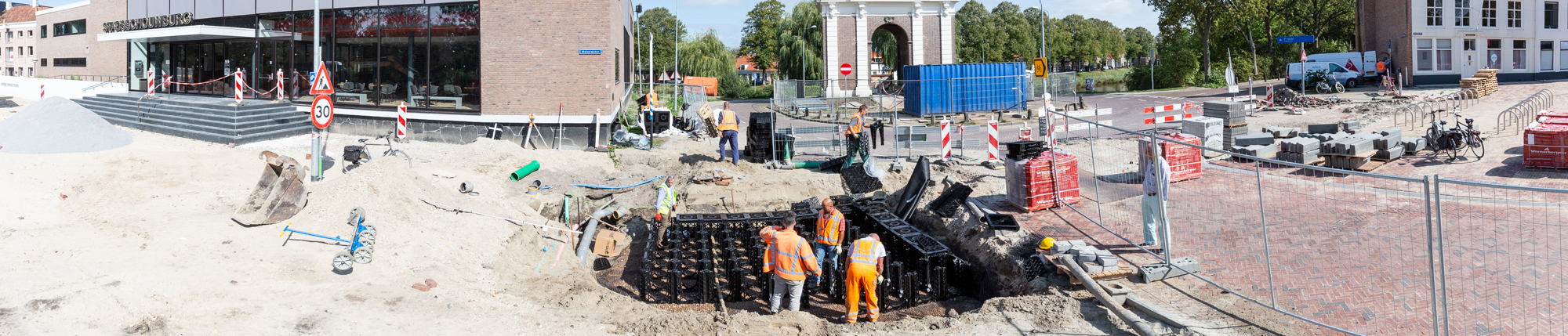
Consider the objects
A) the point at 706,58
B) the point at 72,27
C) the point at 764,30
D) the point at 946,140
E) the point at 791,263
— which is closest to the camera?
the point at 791,263

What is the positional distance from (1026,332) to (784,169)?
1026 cm

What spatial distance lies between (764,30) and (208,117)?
58.3m

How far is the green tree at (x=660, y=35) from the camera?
80.3 metres

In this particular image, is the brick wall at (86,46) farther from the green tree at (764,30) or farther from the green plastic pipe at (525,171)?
the green tree at (764,30)

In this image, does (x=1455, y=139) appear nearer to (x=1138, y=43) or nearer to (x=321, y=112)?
(x=321, y=112)

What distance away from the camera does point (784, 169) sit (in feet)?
60.1

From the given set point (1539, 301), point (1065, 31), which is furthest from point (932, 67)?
point (1065, 31)

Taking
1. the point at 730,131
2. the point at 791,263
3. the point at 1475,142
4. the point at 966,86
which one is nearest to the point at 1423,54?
the point at 966,86

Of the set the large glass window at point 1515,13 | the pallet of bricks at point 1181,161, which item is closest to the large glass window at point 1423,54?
the large glass window at point 1515,13

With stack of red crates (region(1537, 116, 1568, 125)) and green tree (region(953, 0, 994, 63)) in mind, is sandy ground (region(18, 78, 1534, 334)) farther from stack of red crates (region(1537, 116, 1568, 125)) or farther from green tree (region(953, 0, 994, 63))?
green tree (region(953, 0, 994, 63))

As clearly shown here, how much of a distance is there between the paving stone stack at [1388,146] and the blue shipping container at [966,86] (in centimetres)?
1411

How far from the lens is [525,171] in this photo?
17562mm

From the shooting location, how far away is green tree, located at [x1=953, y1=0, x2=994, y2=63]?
8625 cm

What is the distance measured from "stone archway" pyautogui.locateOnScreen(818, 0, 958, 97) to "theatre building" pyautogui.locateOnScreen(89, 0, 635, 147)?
75.3 feet
